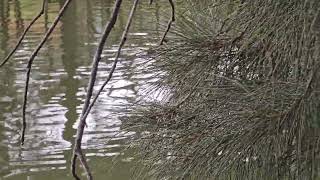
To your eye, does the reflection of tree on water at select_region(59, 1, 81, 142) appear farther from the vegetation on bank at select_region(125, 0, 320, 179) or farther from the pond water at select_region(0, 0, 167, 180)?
the vegetation on bank at select_region(125, 0, 320, 179)

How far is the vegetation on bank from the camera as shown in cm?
81

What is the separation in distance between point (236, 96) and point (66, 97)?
7.99 ft

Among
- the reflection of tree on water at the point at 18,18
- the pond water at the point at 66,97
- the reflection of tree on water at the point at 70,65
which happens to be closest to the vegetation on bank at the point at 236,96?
the pond water at the point at 66,97

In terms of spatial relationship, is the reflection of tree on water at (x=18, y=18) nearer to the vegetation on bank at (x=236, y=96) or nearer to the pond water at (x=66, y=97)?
the pond water at (x=66, y=97)

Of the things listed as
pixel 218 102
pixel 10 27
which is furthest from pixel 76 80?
pixel 218 102

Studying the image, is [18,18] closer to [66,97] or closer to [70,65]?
[70,65]

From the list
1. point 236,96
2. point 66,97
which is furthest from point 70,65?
point 236,96

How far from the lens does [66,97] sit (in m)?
3.33

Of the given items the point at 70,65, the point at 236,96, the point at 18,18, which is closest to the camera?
the point at 236,96

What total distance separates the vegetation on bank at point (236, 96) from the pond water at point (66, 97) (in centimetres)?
11

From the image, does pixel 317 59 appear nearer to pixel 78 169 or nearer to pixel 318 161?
pixel 318 161

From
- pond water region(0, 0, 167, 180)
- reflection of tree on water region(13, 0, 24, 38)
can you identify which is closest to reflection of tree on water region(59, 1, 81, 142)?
pond water region(0, 0, 167, 180)

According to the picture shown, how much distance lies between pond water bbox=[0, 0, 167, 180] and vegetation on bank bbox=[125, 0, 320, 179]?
0.11m

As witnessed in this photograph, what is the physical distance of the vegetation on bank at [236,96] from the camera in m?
0.81
